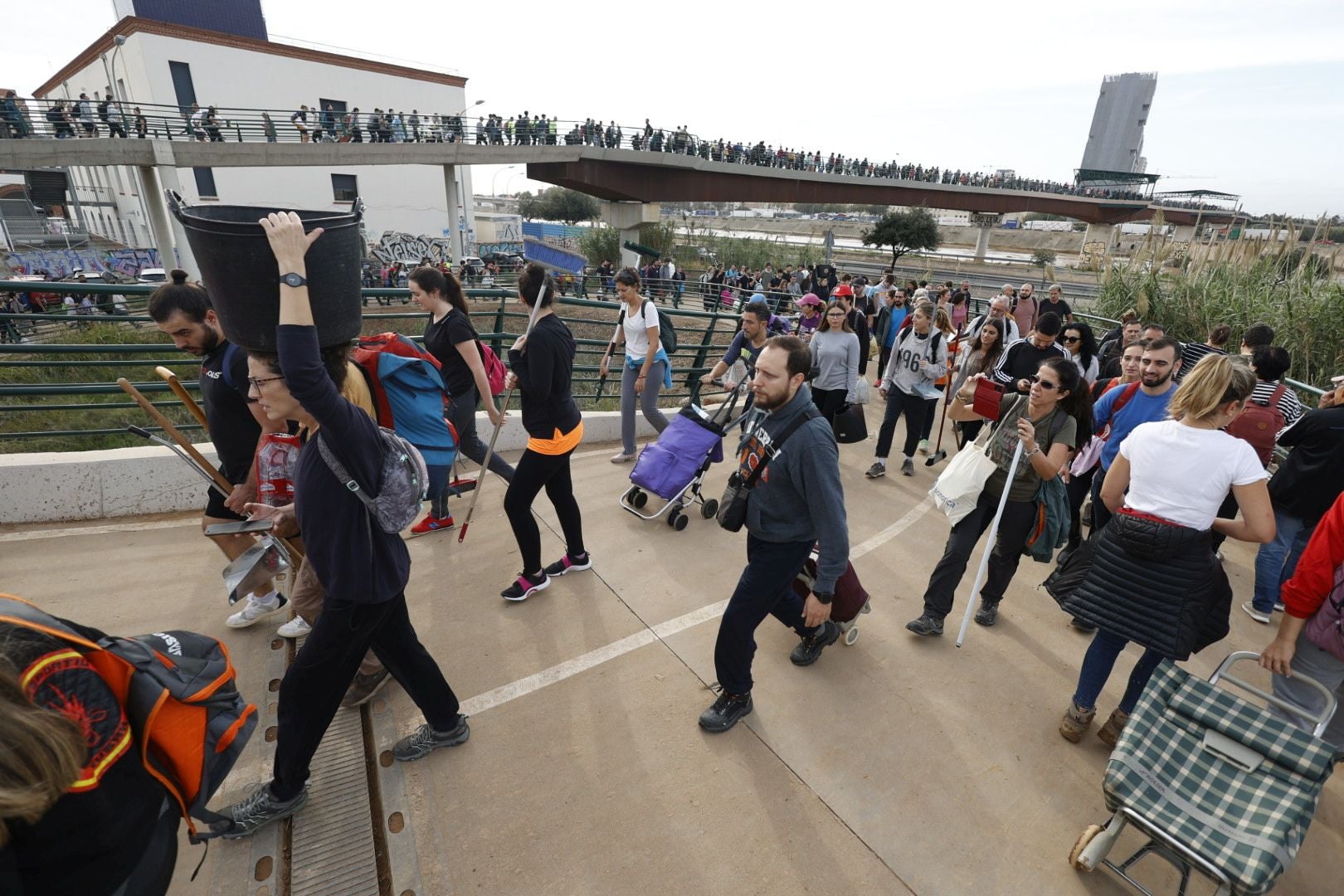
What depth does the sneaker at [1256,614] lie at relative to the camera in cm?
443

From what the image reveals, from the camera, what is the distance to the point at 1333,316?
7430 mm

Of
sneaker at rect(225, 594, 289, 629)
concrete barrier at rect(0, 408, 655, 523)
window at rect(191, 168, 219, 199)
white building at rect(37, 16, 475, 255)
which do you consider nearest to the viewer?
sneaker at rect(225, 594, 289, 629)

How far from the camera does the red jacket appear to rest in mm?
2400

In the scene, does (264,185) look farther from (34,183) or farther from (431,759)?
(431,759)

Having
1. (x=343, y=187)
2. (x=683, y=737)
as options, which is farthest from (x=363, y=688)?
(x=343, y=187)

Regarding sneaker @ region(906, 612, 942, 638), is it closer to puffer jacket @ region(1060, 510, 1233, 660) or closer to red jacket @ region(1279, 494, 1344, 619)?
puffer jacket @ region(1060, 510, 1233, 660)

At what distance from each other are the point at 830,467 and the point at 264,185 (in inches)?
1637

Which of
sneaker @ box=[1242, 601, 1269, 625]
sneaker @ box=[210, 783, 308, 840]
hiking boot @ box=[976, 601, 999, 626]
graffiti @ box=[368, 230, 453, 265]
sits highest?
sneaker @ box=[210, 783, 308, 840]

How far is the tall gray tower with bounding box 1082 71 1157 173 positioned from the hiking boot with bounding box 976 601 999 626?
596 feet

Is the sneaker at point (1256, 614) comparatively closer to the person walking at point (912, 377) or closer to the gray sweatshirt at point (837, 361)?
the person walking at point (912, 377)

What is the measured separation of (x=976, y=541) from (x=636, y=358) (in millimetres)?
3486

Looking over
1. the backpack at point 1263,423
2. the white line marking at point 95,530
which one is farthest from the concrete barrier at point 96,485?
the backpack at point 1263,423

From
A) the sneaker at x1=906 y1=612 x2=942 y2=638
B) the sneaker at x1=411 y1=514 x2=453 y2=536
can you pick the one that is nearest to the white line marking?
the sneaker at x1=411 y1=514 x2=453 y2=536

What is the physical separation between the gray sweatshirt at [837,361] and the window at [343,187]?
38.3 meters
